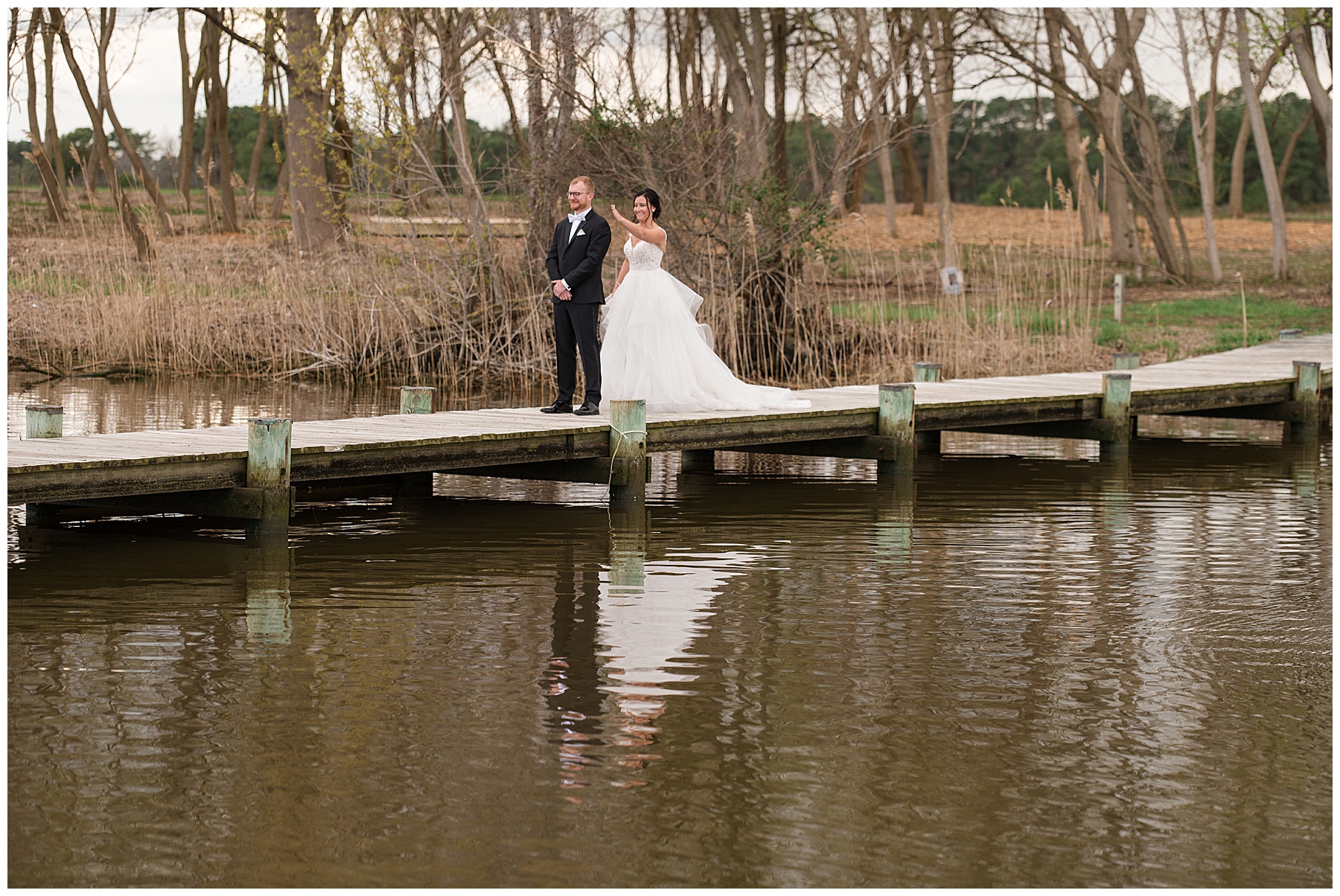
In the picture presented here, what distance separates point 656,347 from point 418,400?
5.46 ft

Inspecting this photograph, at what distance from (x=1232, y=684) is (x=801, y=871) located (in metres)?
2.53

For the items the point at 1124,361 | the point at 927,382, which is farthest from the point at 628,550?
the point at 1124,361

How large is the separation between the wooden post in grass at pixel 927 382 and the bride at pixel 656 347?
8.97 ft

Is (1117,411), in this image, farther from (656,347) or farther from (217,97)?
(217,97)

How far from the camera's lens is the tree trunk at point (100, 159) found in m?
18.7

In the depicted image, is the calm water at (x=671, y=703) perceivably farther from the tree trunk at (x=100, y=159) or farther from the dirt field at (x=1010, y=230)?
the dirt field at (x=1010, y=230)

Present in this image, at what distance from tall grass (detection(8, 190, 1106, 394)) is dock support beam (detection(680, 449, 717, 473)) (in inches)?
148

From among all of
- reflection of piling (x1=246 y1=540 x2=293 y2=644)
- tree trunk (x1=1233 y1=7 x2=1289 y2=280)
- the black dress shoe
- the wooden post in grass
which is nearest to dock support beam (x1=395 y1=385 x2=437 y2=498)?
the black dress shoe

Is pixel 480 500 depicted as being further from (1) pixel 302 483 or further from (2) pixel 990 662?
(2) pixel 990 662

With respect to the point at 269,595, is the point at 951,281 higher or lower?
higher

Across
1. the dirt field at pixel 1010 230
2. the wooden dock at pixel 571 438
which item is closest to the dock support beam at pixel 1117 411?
the wooden dock at pixel 571 438

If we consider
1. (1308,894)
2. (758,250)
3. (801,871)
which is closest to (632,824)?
(801,871)

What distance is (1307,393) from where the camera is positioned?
1547 cm

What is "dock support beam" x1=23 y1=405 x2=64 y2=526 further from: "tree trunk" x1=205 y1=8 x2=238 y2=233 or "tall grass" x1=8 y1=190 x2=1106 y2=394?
"tree trunk" x1=205 y1=8 x2=238 y2=233
